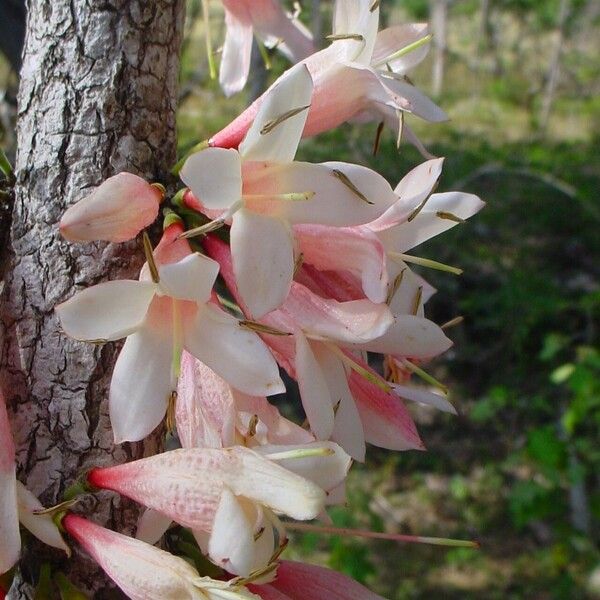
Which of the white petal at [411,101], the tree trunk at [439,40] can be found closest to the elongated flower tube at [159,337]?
the white petal at [411,101]

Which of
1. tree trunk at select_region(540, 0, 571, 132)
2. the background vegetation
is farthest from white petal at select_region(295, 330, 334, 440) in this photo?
tree trunk at select_region(540, 0, 571, 132)

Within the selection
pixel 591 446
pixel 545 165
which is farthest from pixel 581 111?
pixel 591 446

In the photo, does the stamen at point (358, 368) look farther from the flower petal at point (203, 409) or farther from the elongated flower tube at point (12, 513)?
the elongated flower tube at point (12, 513)

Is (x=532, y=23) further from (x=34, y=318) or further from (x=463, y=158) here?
(x=34, y=318)

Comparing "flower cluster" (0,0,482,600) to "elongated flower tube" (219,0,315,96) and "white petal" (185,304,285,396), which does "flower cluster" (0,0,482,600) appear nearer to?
"white petal" (185,304,285,396)

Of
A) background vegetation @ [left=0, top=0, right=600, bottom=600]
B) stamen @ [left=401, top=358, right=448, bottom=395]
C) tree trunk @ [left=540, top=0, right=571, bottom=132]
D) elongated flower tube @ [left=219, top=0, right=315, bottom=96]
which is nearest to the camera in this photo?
stamen @ [left=401, top=358, right=448, bottom=395]

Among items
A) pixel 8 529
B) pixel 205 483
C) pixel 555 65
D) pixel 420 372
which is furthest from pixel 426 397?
pixel 555 65
